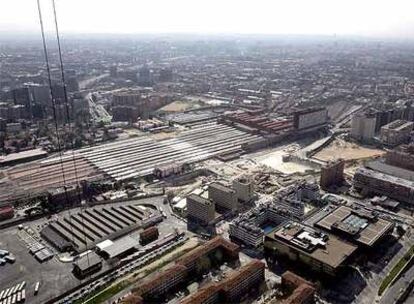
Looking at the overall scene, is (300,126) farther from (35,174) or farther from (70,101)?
(70,101)

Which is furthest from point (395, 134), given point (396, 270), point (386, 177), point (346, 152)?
point (396, 270)

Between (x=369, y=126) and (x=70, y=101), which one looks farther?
(x=70, y=101)

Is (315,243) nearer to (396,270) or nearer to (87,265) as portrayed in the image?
(396,270)

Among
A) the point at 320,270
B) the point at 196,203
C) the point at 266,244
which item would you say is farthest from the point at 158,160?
the point at 320,270

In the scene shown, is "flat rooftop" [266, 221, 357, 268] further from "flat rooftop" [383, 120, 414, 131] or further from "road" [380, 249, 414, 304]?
"flat rooftop" [383, 120, 414, 131]

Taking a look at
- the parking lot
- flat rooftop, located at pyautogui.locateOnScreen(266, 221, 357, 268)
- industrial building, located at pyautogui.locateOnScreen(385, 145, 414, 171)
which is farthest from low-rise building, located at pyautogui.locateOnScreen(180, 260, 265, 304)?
industrial building, located at pyautogui.locateOnScreen(385, 145, 414, 171)

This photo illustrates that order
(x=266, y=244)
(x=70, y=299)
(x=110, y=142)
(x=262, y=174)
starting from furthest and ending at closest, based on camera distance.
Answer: (x=110, y=142), (x=262, y=174), (x=266, y=244), (x=70, y=299)
